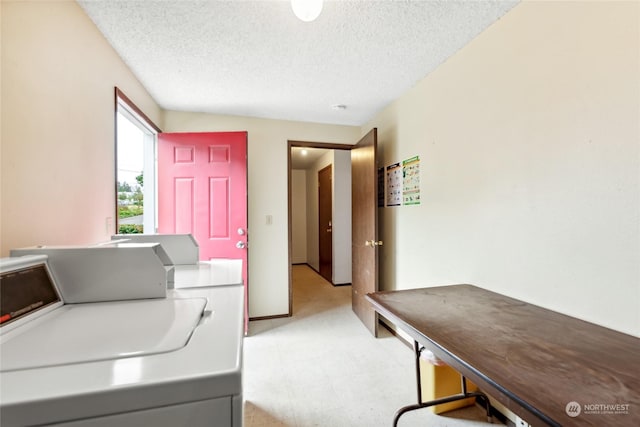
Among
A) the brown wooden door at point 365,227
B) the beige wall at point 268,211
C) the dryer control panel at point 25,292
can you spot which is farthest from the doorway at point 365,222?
the dryer control panel at point 25,292

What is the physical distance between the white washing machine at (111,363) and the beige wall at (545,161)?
4.55 ft

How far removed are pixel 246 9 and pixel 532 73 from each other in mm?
1483

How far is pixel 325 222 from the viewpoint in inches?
197

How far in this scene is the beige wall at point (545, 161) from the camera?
1.01m

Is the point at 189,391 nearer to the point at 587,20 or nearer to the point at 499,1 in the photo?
the point at 587,20

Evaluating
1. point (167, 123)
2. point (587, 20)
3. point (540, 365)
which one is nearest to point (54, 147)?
point (167, 123)

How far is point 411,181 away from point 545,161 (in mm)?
1080

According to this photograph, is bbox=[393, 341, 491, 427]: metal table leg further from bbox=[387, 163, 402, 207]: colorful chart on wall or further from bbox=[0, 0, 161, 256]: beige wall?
bbox=[0, 0, 161, 256]: beige wall

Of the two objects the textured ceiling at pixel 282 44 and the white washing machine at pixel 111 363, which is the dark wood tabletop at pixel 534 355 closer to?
the white washing machine at pixel 111 363

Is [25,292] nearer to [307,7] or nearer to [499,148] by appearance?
[307,7]

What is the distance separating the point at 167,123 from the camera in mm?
2748

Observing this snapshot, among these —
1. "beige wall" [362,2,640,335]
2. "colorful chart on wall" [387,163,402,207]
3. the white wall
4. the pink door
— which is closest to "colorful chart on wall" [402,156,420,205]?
"colorful chart on wall" [387,163,402,207]

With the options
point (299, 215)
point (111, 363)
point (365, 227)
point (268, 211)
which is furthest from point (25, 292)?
point (299, 215)

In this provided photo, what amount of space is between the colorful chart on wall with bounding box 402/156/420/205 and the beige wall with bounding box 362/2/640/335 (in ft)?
0.61
